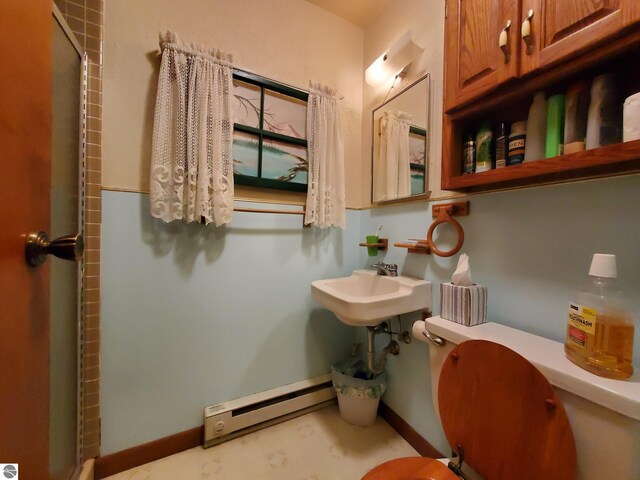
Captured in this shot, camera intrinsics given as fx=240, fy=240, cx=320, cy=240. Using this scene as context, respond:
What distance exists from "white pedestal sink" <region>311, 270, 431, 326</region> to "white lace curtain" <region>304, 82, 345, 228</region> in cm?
36

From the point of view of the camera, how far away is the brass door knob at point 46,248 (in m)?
0.44

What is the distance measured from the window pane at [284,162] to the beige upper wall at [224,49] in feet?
1.14

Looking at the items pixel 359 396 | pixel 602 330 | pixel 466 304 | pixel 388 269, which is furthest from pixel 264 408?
pixel 602 330

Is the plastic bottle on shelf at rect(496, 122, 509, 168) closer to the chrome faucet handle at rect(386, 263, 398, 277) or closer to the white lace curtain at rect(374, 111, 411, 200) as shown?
the white lace curtain at rect(374, 111, 411, 200)

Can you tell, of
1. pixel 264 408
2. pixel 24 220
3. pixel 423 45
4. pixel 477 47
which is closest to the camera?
pixel 24 220

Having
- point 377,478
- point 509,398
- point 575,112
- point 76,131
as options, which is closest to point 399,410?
point 377,478

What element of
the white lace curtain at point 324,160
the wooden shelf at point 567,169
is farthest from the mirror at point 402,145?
the wooden shelf at point 567,169

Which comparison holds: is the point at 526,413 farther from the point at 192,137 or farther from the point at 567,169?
the point at 192,137

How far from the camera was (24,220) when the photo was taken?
435mm

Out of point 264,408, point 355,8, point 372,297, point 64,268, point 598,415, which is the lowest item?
point 264,408

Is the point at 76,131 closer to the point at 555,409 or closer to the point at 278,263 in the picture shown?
the point at 278,263

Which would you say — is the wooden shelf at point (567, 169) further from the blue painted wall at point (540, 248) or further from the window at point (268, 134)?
the window at point (268, 134)

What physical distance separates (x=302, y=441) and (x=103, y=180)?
1.54 meters

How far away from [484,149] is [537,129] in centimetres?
14
